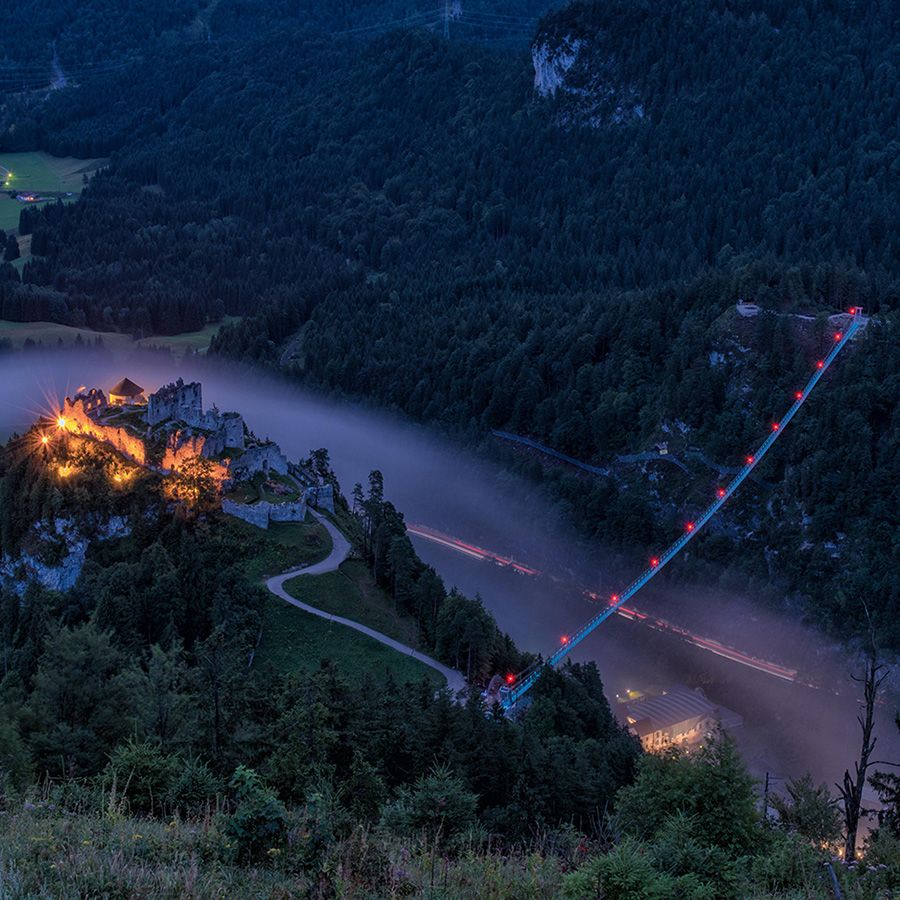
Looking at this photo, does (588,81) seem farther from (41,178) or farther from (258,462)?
(258,462)

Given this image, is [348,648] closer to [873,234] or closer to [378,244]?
[873,234]

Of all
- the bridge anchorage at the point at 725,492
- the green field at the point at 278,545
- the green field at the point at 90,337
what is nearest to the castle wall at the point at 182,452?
the green field at the point at 278,545

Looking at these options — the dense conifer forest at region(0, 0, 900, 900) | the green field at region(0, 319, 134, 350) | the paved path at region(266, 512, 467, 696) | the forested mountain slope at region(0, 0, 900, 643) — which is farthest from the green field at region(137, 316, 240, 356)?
the paved path at region(266, 512, 467, 696)

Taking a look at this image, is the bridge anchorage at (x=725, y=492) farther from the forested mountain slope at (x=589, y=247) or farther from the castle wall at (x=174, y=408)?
the castle wall at (x=174, y=408)

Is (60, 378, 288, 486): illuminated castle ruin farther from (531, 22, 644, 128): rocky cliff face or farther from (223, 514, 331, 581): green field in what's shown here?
(531, 22, 644, 128): rocky cliff face

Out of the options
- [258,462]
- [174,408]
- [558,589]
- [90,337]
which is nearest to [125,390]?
[174,408]

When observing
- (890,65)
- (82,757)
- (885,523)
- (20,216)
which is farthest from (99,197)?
(82,757)
